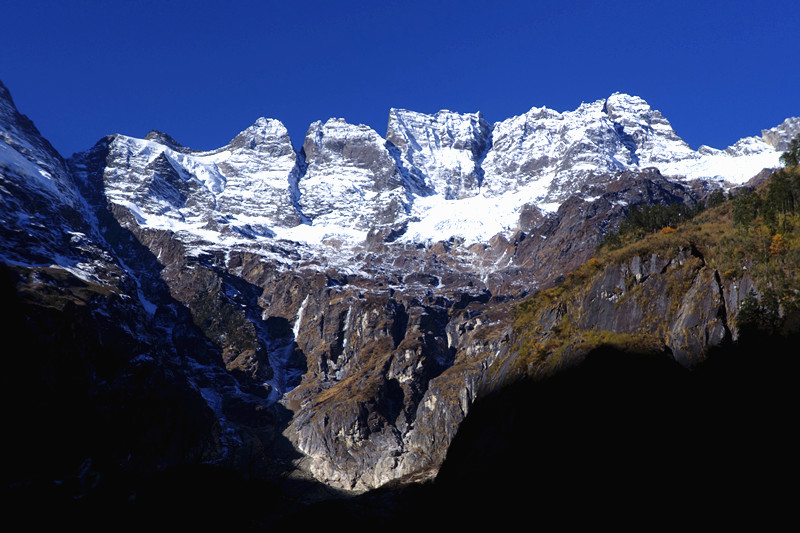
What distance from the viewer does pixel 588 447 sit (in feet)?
161

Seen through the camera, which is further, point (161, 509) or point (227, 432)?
point (227, 432)

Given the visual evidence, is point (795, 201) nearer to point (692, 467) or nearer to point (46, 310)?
point (692, 467)

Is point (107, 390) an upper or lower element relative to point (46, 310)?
lower

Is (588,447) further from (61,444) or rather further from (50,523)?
Result: (61,444)

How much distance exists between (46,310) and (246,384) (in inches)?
3149

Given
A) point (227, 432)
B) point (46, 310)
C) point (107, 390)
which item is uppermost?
point (46, 310)

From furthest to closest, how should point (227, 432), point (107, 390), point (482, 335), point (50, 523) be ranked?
point (482, 335), point (227, 432), point (107, 390), point (50, 523)

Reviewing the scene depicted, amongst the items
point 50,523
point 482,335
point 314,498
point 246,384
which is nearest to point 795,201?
point 50,523

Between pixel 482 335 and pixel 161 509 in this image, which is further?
pixel 482 335

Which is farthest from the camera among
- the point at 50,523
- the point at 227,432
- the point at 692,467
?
the point at 227,432

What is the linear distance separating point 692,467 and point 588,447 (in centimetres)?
791

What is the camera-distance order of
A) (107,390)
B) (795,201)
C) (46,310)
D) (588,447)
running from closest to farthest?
(588,447), (795,201), (46,310), (107,390)

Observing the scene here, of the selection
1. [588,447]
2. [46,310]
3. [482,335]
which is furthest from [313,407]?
[588,447]

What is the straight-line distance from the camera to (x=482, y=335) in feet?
627
